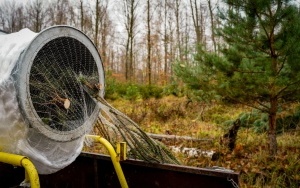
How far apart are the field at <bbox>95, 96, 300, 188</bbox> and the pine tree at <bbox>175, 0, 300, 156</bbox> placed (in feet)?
1.54

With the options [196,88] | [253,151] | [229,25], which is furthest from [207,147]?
[229,25]

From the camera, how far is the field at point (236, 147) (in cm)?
470

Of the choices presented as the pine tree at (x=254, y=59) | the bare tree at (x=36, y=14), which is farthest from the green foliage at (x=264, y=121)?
the bare tree at (x=36, y=14)

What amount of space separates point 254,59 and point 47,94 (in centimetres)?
387

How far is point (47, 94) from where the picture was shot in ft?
8.73

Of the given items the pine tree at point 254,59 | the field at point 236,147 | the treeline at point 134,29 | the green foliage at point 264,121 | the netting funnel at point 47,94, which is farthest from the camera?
the treeline at point 134,29

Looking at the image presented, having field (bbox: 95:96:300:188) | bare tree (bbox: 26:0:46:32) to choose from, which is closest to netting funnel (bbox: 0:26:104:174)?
field (bbox: 95:96:300:188)

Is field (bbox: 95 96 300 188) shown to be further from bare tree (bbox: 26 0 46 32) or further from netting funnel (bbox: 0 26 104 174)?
bare tree (bbox: 26 0 46 32)

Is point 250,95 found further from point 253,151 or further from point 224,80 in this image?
point 253,151

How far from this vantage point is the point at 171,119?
10414mm

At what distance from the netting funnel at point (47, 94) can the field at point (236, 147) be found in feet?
9.48

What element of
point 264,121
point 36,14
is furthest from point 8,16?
point 264,121

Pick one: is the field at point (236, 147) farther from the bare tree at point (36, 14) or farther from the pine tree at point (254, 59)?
the bare tree at point (36, 14)

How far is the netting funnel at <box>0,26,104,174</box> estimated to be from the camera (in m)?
2.35
